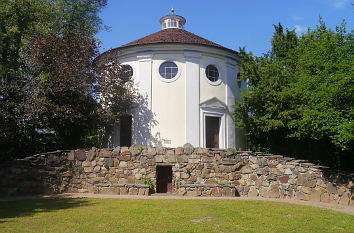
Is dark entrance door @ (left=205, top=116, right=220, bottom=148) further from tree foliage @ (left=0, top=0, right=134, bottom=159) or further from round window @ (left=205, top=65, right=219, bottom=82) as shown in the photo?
tree foliage @ (left=0, top=0, right=134, bottom=159)

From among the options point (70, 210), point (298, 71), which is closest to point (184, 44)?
point (298, 71)

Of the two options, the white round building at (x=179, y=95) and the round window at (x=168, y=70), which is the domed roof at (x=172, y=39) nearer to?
the white round building at (x=179, y=95)

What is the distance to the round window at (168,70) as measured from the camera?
20.0 m

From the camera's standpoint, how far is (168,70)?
20047mm

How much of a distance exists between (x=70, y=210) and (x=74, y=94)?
819cm

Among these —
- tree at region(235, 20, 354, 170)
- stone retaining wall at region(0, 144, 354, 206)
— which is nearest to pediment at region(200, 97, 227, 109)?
tree at region(235, 20, 354, 170)

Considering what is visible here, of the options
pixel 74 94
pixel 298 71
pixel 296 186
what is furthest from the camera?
pixel 74 94

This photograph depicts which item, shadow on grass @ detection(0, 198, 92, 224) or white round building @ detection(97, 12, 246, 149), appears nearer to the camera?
shadow on grass @ detection(0, 198, 92, 224)

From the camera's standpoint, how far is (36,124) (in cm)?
1683

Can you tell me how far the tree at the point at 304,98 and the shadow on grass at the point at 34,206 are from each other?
936 centimetres

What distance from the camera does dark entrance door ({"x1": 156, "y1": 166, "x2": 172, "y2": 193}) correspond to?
51.6 feet

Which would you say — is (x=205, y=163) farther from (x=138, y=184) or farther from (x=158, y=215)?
(x=158, y=215)

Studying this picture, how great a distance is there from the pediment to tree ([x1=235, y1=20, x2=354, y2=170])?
1.22 metres

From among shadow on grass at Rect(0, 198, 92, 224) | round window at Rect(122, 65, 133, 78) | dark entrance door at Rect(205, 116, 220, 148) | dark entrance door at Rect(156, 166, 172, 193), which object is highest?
round window at Rect(122, 65, 133, 78)
